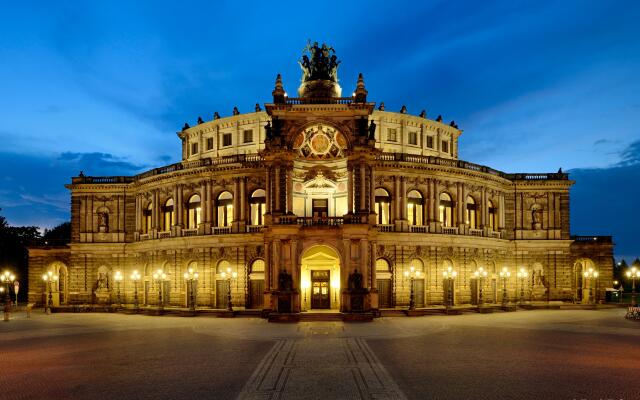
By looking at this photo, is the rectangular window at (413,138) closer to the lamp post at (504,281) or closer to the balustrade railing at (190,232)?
Answer: the lamp post at (504,281)

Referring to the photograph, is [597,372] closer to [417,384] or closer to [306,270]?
[417,384]

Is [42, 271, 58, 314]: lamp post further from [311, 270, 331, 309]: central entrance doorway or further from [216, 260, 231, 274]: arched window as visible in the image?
→ [311, 270, 331, 309]: central entrance doorway

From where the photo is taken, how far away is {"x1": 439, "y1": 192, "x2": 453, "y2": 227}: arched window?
60.8 metres

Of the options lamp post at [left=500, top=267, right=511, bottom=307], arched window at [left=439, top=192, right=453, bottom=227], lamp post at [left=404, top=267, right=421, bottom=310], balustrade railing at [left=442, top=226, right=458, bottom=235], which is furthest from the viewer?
arched window at [left=439, top=192, right=453, bottom=227]

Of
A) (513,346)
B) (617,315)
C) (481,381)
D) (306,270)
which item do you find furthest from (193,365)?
(617,315)

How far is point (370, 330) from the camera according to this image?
131 feet

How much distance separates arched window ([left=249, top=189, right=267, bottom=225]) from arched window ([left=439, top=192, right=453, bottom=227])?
19.3 m

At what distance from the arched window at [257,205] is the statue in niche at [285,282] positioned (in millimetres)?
10817

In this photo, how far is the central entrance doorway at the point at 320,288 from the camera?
5450 cm

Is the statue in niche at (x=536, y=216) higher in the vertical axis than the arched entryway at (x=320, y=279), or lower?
higher

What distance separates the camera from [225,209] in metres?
60.4

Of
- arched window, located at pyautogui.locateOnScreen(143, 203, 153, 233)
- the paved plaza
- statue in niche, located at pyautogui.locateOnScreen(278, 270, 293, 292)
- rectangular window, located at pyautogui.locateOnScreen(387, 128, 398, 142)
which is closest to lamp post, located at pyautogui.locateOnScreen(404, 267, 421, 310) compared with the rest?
the paved plaza

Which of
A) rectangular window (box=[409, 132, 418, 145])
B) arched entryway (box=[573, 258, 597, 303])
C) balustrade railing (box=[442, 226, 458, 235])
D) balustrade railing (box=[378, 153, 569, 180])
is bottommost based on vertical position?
arched entryway (box=[573, 258, 597, 303])

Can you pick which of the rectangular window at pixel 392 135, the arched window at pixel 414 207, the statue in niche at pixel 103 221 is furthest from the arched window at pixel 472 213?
the statue in niche at pixel 103 221
